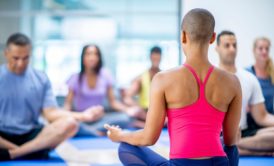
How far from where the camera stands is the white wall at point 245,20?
4.27 m

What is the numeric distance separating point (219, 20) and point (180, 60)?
22.1 inches

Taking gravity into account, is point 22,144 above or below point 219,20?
below

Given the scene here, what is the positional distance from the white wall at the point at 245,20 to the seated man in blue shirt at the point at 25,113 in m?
1.54

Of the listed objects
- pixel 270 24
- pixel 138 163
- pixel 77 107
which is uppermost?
pixel 270 24

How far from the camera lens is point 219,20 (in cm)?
425

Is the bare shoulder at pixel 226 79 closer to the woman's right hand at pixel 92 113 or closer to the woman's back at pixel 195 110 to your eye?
the woman's back at pixel 195 110

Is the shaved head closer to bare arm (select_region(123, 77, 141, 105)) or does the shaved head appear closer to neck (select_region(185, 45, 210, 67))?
neck (select_region(185, 45, 210, 67))

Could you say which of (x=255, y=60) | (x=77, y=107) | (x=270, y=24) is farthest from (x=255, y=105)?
(x=77, y=107)

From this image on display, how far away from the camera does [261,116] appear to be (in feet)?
12.2

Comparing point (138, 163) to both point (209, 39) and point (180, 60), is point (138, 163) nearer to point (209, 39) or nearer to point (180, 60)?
point (209, 39)

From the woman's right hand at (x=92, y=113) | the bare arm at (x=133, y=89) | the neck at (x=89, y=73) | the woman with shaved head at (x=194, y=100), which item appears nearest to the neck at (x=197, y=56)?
the woman with shaved head at (x=194, y=100)

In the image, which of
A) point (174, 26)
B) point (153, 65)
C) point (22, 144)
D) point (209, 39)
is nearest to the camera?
point (209, 39)

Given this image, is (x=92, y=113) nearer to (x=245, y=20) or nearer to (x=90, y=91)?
(x=90, y=91)

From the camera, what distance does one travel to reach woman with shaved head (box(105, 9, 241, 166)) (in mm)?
1807
